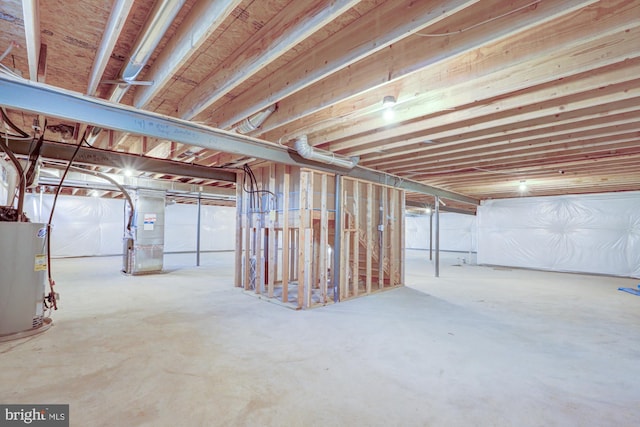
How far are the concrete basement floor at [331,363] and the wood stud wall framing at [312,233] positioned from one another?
1.84 feet

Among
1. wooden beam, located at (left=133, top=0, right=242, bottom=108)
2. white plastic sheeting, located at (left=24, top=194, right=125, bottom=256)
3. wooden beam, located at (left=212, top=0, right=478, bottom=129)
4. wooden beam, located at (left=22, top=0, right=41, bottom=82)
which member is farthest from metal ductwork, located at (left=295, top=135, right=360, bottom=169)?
white plastic sheeting, located at (left=24, top=194, right=125, bottom=256)

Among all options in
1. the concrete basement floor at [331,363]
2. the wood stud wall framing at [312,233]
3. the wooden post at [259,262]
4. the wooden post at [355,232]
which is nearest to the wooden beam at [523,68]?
the wood stud wall framing at [312,233]

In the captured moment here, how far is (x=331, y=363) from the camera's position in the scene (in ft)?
8.25

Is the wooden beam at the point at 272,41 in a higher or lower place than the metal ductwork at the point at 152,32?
higher

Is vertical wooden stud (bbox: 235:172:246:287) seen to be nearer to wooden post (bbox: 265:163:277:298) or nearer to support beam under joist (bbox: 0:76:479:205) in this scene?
wooden post (bbox: 265:163:277:298)

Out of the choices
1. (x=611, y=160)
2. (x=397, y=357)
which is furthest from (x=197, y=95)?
(x=611, y=160)

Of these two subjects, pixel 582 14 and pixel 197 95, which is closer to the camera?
pixel 582 14

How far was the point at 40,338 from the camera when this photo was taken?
9.66ft

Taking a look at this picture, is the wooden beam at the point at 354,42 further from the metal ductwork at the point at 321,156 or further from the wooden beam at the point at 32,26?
the wooden beam at the point at 32,26

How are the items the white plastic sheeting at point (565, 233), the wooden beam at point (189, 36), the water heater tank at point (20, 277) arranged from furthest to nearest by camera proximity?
the white plastic sheeting at point (565, 233) → the water heater tank at point (20, 277) → the wooden beam at point (189, 36)

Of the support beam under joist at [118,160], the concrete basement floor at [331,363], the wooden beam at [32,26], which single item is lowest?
the concrete basement floor at [331,363]

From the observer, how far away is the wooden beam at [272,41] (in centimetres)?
162

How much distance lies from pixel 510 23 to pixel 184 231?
12881 mm

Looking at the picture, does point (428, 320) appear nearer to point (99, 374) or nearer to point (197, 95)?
point (99, 374)
